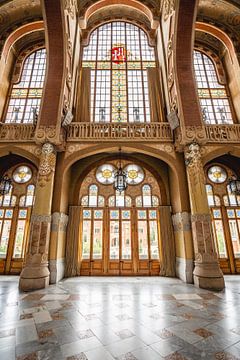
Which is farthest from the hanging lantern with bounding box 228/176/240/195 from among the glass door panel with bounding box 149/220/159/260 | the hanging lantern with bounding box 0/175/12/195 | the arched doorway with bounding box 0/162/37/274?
the hanging lantern with bounding box 0/175/12/195

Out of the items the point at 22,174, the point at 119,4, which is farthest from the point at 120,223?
the point at 119,4

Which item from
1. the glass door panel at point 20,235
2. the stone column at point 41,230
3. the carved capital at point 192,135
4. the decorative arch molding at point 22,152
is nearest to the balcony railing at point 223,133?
the carved capital at point 192,135

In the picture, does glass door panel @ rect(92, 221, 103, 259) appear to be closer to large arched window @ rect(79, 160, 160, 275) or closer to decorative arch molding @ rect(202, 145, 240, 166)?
large arched window @ rect(79, 160, 160, 275)

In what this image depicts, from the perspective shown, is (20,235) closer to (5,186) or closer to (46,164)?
(5,186)

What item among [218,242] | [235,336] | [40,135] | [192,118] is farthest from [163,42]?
[235,336]

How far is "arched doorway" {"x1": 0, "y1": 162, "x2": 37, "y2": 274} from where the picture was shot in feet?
28.6

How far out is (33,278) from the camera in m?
6.14

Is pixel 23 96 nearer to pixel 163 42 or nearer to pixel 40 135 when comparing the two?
pixel 40 135

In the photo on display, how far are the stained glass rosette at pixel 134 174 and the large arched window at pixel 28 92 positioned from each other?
5.87 m

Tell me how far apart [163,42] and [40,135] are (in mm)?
8686

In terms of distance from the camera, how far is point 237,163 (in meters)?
9.97

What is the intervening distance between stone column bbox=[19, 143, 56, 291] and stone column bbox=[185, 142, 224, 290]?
5528 mm

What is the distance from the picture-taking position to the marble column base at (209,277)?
612cm

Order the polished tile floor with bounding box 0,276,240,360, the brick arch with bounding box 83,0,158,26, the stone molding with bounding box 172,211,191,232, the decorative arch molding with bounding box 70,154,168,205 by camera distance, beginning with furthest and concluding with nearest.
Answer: the brick arch with bounding box 83,0,158,26 < the decorative arch molding with bounding box 70,154,168,205 < the stone molding with bounding box 172,211,191,232 < the polished tile floor with bounding box 0,276,240,360
